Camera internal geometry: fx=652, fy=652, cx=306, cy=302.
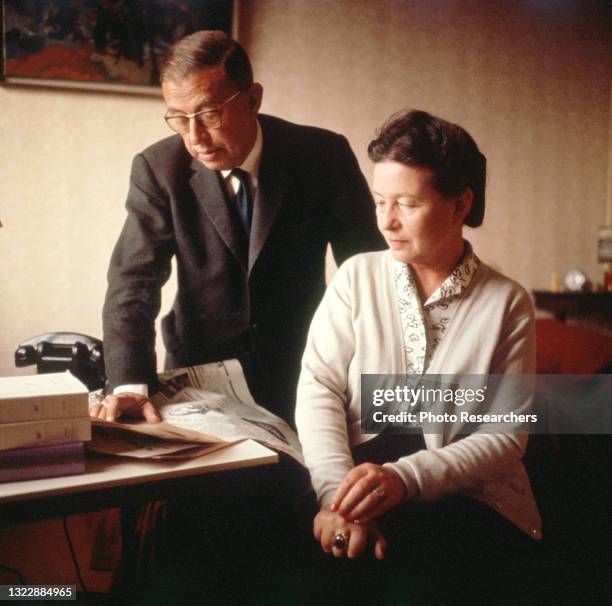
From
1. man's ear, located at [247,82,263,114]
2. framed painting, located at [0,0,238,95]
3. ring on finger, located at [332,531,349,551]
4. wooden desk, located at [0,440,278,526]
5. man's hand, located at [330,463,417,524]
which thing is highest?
framed painting, located at [0,0,238,95]

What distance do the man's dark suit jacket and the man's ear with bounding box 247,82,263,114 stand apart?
0.24ft

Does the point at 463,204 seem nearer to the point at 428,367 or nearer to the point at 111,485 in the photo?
the point at 428,367

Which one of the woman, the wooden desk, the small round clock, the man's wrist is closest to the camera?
the wooden desk

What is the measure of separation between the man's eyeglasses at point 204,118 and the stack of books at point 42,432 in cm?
58

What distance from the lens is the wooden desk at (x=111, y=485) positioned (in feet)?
2.58

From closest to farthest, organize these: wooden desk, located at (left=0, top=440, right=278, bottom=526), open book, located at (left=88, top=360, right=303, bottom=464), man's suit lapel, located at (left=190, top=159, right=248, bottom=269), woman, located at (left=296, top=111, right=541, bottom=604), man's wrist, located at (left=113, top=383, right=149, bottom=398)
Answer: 1. wooden desk, located at (left=0, top=440, right=278, bottom=526)
2. open book, located at (left=88, top=360, right=303, bottom=464)
3. woman, located at (left=296, top=111, right=541, bottom=604)
4. man's wrist, located at (left=113, top=383, right=149, bottom=398)
5. man's suit lapel, located at (left=190, top=159, right=248, bottom=269)

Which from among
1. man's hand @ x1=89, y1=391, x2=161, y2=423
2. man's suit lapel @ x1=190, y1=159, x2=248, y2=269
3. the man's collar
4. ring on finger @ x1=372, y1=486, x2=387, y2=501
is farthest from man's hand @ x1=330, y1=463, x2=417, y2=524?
the man's collar

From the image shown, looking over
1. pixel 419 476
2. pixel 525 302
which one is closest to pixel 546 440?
pixel 525 302

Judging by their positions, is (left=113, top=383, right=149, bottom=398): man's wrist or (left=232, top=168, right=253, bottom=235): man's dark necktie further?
(left=232, top=168, right=253, bottom=235): man's dark necktie

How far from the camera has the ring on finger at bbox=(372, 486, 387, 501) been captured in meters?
0.94

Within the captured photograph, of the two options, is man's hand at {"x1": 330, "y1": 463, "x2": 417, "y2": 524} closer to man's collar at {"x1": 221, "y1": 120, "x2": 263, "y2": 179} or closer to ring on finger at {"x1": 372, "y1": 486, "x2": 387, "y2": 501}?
ring on finger at {"x1": 372, "y1": 486, "x2": 387, "y2": 501}

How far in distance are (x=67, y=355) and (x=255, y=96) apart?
0.64m

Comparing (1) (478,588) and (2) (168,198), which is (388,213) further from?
(1) (478,588)

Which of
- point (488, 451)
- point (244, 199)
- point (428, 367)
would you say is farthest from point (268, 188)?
point (488, 451)
